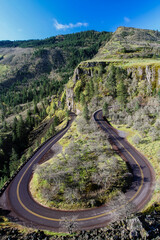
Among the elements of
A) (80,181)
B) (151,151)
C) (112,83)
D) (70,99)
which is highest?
(112,83)

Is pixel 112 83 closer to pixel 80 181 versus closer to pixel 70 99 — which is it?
pixel 70 99

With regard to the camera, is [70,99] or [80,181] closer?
[80,181]

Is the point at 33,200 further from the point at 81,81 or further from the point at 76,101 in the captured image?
the point at 81,81

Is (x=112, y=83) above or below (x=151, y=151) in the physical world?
above

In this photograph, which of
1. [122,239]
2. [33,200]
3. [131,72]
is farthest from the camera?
[131,72]

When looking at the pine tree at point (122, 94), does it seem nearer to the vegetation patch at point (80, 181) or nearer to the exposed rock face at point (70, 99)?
the vegetation patch at point (80, 181)

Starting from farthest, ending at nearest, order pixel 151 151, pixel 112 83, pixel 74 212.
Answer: pixel 112 83 → pixel 151 151 → pixel 74 212

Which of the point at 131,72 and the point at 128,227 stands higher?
the point at 131,72

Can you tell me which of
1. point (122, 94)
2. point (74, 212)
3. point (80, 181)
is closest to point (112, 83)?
point (122, 94)

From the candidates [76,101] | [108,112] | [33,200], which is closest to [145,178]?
[33,200]
